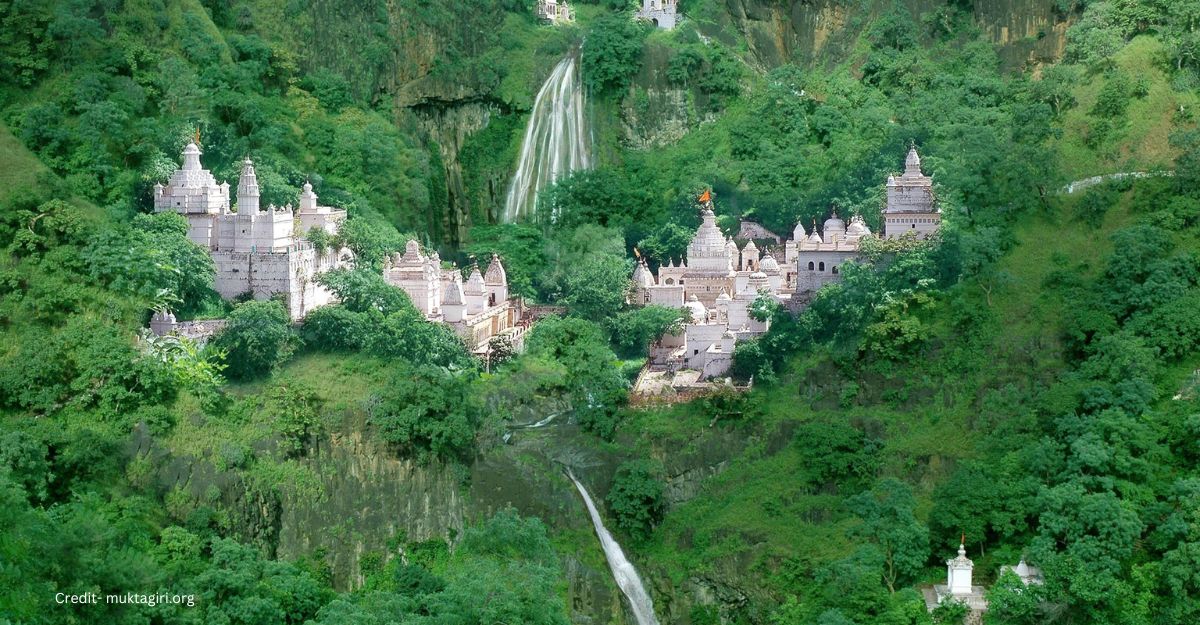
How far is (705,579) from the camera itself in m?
48.5

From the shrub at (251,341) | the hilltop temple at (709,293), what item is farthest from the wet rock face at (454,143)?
the shrub at (251,341)

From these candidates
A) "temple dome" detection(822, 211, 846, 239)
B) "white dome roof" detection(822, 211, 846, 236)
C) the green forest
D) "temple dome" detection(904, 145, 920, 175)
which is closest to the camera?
the green forest

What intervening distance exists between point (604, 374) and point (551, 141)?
17073 millimetres

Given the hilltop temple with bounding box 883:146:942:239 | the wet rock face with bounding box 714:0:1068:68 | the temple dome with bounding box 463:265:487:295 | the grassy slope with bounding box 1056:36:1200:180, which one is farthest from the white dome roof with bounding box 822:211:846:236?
the wet rock face with bounding box 714:0:1068:68

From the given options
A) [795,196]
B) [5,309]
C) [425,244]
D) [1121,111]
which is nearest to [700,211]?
[795,196]

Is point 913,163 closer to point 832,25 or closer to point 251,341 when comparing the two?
point 832,25

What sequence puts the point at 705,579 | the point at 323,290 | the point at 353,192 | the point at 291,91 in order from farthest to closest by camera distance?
the point at 291,91 < the point at 353,192 < the point at 323,290 < the point at 705,579

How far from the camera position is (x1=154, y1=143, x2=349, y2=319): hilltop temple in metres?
53.7

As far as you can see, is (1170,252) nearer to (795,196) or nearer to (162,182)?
(795,196)

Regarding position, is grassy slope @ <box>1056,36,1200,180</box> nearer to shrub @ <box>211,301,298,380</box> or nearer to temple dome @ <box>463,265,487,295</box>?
temple dome @ <box>463,265,487,295</box>

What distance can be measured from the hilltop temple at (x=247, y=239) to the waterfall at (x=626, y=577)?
9353 mm

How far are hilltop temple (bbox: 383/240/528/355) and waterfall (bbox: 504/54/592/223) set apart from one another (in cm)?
945

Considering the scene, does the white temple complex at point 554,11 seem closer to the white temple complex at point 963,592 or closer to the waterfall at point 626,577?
the waterfall at point 626,577

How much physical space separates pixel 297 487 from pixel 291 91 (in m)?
19.1
